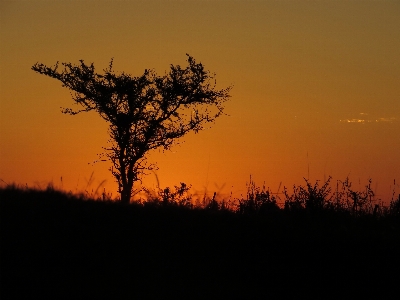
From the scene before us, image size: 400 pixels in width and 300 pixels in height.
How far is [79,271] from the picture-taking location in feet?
28.7

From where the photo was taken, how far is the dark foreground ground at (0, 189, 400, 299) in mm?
8586

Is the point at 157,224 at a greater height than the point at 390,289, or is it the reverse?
the point at 157,224

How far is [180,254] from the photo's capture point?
381 inches

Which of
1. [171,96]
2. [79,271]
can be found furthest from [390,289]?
[171,96]

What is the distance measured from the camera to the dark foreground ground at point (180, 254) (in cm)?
859

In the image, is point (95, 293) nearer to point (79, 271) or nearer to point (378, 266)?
point (79, 271)

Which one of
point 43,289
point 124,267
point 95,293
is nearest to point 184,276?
point 124,267

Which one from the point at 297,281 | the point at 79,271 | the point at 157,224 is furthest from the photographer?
the point at 157,224

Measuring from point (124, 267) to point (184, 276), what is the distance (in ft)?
2.79

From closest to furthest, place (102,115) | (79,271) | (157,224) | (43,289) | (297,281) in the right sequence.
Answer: (43,289)
(79,271)
(297,281)
(157,224)
(102,115)

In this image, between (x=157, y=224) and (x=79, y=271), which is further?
(x=157, y=224)

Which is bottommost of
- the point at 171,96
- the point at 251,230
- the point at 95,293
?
the point at 95,293

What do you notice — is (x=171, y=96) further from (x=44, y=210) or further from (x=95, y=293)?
(x=95, y=293)

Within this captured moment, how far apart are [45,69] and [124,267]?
20325 mm
